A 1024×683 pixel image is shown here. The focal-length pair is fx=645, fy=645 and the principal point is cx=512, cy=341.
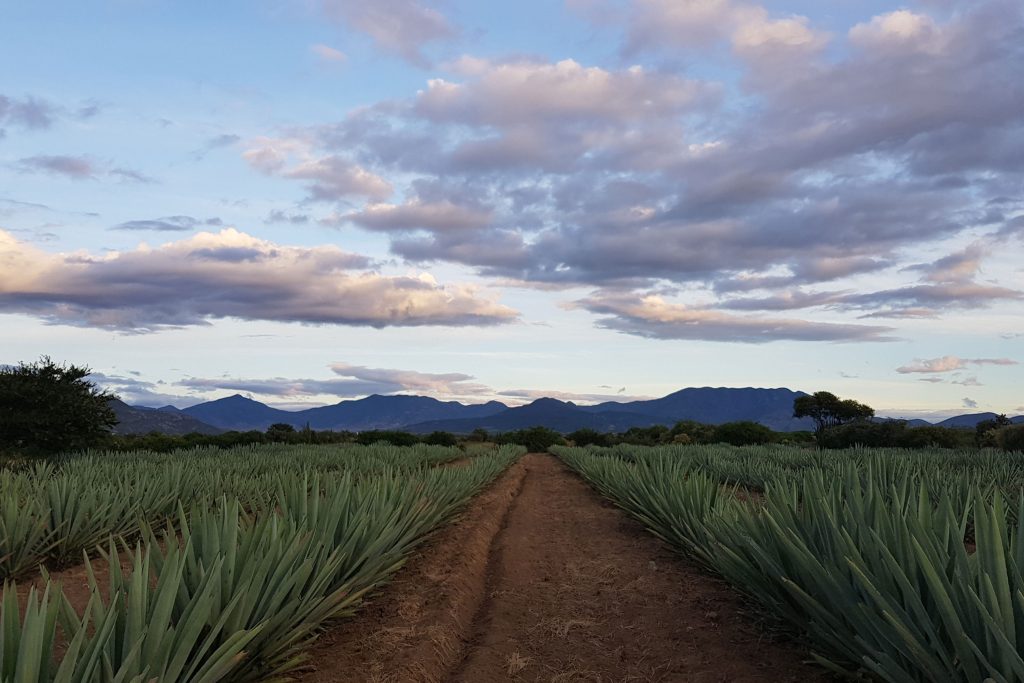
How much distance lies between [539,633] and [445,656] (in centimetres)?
82

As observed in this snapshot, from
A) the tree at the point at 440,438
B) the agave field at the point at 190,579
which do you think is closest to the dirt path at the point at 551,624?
the agave field at the point at 190,579

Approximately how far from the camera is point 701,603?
193 inches

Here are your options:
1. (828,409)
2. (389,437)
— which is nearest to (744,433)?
(389,437)

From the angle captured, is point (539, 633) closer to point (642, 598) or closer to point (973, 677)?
point (642, 598)

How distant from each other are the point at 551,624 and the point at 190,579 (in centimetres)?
251

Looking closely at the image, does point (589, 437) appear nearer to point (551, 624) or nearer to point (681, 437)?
point (681, 437)

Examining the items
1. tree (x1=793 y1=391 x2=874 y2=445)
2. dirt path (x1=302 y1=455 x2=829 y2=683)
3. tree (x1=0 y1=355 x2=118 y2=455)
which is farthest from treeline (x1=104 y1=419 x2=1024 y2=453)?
dirt path (x1=302 y1=455 x2=829 y2=683)

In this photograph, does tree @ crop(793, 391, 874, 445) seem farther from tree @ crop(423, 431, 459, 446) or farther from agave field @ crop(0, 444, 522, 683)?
agave field @ crop(0, 444, 522, 683)

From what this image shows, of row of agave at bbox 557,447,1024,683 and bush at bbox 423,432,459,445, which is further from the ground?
row of agave at bbox 557,447,1024,683

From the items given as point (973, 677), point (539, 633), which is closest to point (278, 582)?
point (539, 633)

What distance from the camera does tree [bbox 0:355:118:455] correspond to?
57.9ft

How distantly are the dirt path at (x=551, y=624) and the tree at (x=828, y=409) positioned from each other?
2608 inches

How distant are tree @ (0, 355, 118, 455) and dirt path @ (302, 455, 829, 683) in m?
15.9

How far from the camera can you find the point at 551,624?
4.64m
